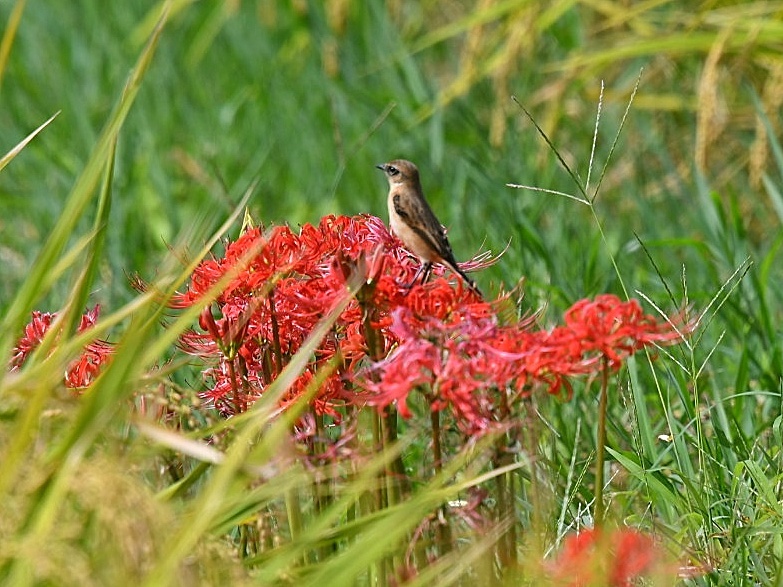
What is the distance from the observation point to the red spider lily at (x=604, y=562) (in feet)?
6.70

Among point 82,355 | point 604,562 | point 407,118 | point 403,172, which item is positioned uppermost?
point 407,118

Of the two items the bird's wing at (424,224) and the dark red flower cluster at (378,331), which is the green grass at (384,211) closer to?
the dark red flower cluster at (378,331)

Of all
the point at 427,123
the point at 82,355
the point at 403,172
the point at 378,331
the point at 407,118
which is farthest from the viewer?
the point at 427,123

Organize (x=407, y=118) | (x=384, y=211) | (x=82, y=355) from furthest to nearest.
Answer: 1. (x=407, y=118)
2. (x=384, y=211)
3. (x=82, y=355)

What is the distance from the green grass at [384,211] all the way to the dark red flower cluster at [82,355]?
12cm

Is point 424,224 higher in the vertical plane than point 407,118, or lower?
lower

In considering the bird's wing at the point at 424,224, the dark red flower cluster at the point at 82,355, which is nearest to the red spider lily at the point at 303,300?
the dark red flower cluster at the point at 82,355

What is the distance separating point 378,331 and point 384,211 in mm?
3273

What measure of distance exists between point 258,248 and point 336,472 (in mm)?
389

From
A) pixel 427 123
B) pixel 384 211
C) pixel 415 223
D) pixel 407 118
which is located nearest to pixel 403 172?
pixel 415 223

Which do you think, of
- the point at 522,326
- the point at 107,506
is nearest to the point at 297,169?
the point at 522,326

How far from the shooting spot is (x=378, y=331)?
2469 millimetres

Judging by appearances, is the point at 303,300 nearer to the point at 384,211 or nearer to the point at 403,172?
the point at 403,172

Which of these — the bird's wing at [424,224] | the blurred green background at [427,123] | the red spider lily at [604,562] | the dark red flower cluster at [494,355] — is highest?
the blurred green background at [427,123]
